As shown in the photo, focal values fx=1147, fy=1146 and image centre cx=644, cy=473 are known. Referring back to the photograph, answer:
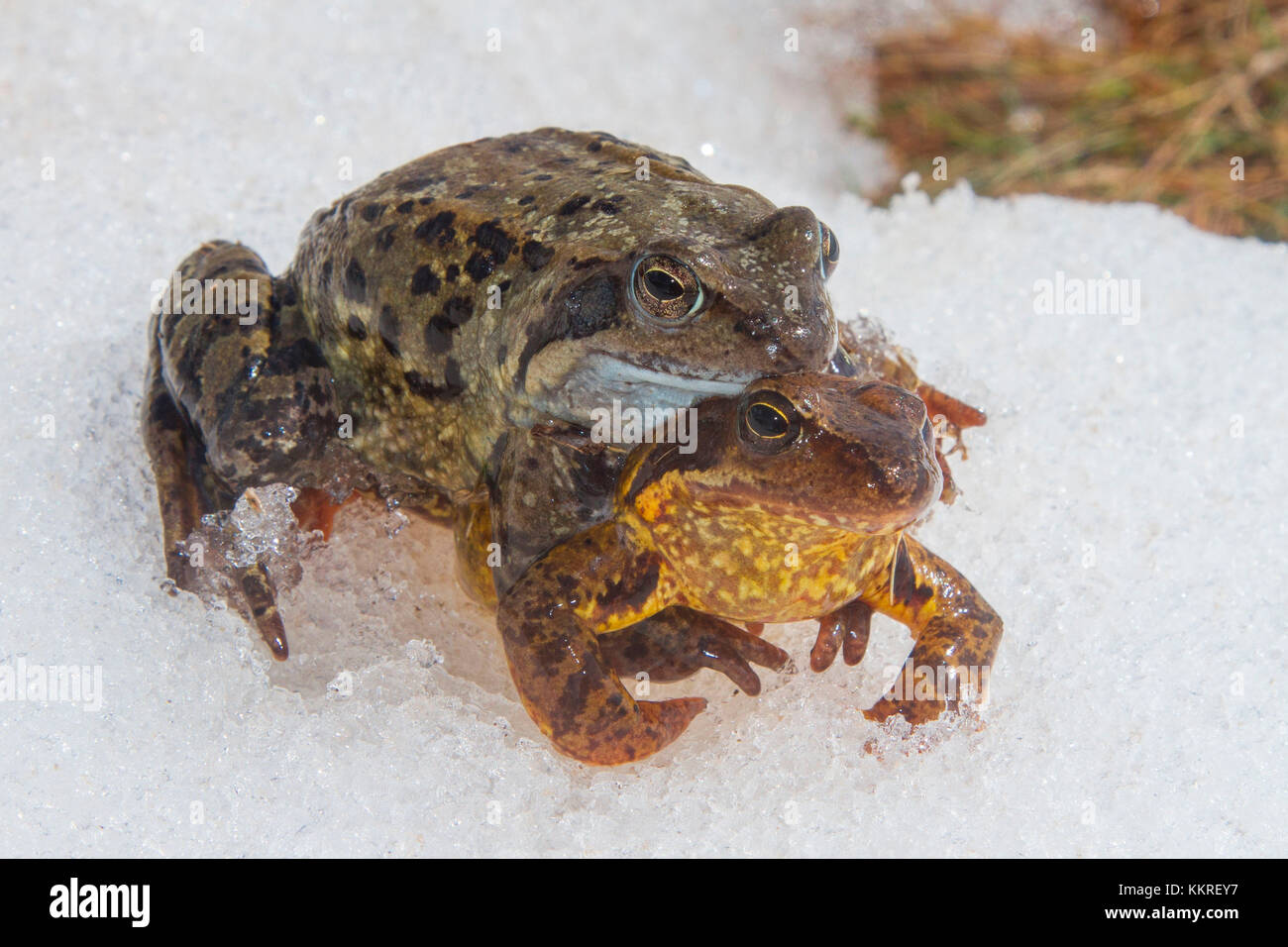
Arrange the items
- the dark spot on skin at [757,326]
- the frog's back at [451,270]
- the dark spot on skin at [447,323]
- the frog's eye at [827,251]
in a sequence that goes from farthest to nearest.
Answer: the dark spot on skin at [447,323] → the frog's back at [451,270] → the frog's eye at [827,251] → the dark spot on skin at [757,326]

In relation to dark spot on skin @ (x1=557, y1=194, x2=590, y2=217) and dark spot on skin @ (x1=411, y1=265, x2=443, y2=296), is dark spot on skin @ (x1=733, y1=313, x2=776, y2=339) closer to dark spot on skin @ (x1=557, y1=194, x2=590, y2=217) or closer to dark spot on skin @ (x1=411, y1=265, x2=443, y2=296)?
dark spot on skin @ (x1=557, y1=194, x2=590, y2=217)

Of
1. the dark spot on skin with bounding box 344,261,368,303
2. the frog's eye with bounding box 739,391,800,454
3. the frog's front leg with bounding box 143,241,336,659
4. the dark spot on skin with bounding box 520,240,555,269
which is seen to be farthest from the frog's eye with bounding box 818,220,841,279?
the frog's front leg with bounding box 143,241,336,659

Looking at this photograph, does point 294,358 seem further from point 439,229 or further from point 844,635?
point 844,635

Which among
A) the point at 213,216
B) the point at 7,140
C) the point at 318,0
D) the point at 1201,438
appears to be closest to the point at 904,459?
the point at 1201,438

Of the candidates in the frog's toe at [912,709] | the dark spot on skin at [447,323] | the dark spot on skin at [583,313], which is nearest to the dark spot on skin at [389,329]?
the dark spot on skin at [447,323]

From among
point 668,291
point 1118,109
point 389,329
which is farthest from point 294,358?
point 1118,109


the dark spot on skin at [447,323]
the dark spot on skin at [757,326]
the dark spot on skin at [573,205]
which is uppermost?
the dark spot on skin at [573,205]

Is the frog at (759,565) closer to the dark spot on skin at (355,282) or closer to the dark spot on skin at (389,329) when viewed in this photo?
the dark spot on skin at (389,329)

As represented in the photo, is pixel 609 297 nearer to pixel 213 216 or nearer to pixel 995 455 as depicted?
pixel 995 455

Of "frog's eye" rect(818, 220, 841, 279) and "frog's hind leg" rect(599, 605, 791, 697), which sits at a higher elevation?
"frog's eye" rect(818, 220, 841, 279)
